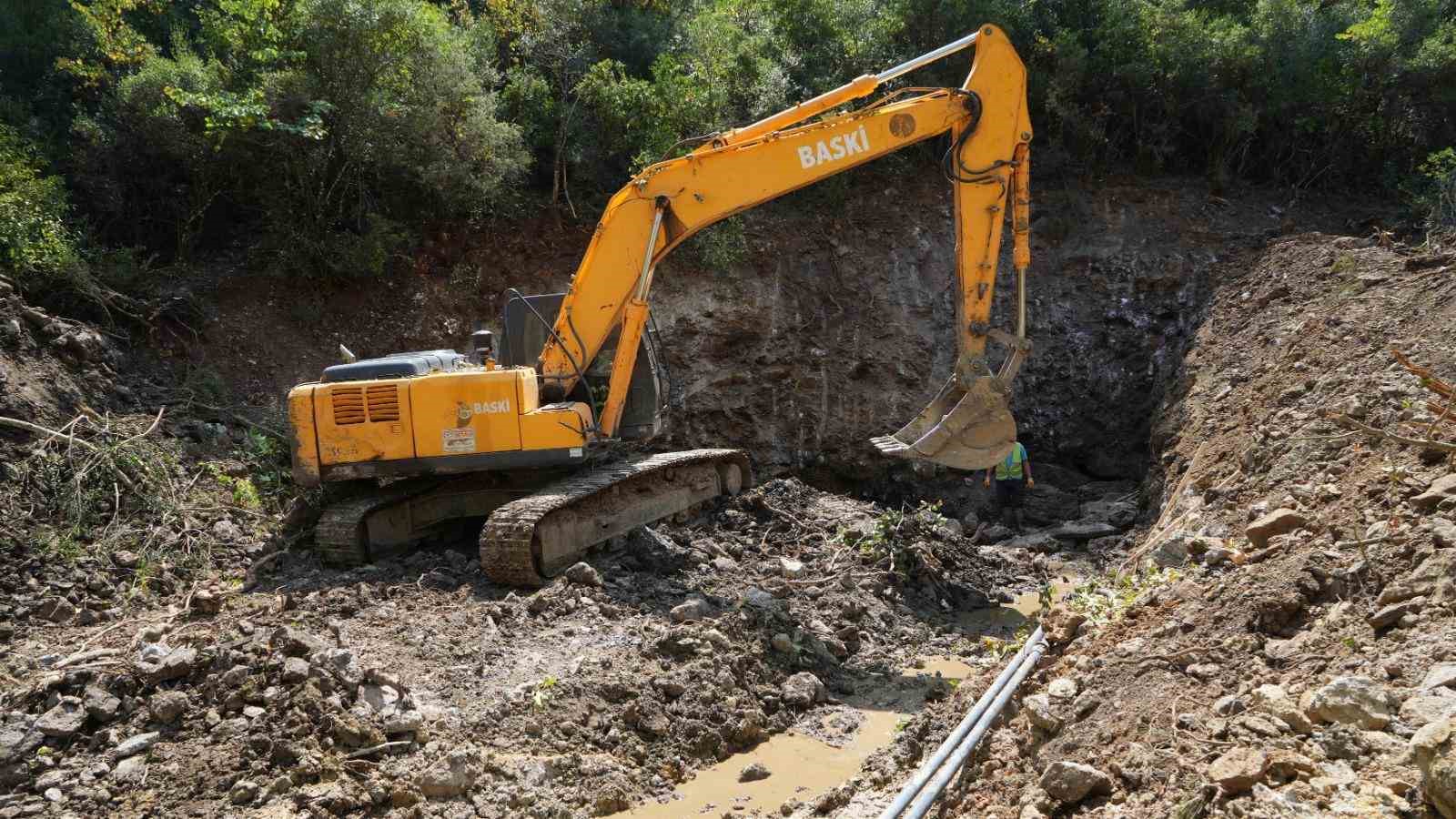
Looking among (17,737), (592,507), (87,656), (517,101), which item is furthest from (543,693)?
(517,101)

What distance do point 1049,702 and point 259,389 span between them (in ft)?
31.8

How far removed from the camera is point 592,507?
8.61 metres

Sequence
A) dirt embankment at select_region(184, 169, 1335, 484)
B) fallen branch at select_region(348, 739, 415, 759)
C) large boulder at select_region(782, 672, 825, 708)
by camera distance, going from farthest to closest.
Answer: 1. dirt embankment at select_region(184, 169, 1335, 484)
2. large boulder at select_region(782, 672, 825, 708)
3. fallen branch at select_region(348, 739, 415, 759)

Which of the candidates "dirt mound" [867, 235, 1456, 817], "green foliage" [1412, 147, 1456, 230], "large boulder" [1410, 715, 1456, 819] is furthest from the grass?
"green foliage" [1412, 147, 1456, 230]

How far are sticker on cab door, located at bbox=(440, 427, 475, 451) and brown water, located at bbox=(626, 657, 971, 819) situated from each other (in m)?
3.70

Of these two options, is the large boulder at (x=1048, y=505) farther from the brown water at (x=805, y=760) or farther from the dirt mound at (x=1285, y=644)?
the brown water at (x=805, y=760)

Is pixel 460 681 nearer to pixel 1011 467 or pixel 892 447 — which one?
pixel 892 447

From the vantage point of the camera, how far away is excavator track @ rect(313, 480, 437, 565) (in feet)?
26.9

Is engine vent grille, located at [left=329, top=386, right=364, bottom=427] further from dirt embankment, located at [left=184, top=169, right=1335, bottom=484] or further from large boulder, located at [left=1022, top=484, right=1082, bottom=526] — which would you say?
large boulder, located at [left=1022, top=484, right=1082, bottom=526]

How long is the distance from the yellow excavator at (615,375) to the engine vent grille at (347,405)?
0.03ft

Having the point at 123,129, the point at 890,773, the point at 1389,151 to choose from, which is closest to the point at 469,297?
the point at 123,129

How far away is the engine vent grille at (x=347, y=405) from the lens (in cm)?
837

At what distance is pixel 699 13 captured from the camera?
16.8 m

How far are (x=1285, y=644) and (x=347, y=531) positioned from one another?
6.72 meters
